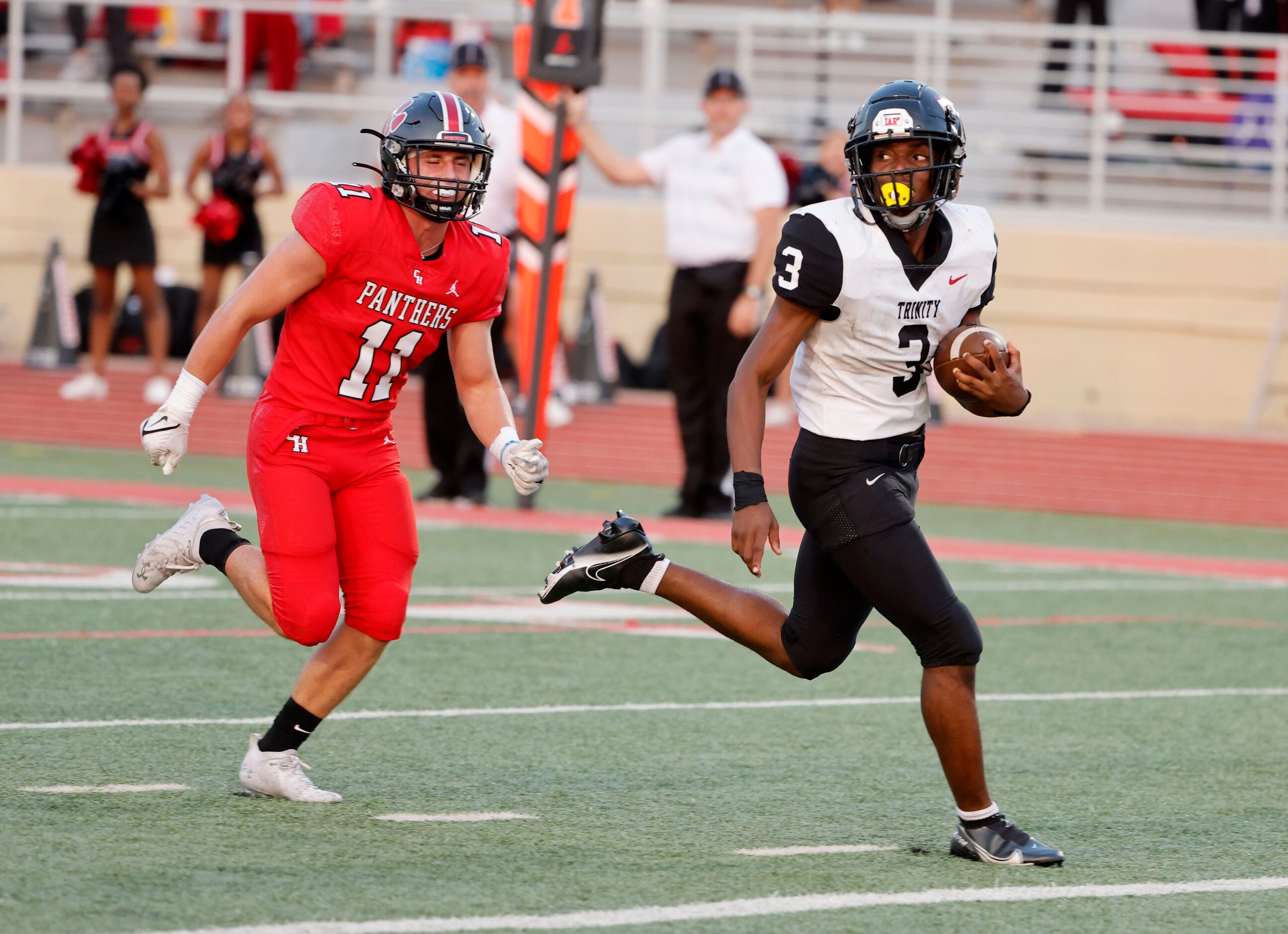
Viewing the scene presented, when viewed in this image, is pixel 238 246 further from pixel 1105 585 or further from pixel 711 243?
pixel 1105 585

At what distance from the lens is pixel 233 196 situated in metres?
14.9

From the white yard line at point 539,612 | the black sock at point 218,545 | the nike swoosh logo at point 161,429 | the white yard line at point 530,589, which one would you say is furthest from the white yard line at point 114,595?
the nike swoosh logo at point 161,429

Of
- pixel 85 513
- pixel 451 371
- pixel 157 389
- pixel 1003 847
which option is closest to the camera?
pixel 1003 847

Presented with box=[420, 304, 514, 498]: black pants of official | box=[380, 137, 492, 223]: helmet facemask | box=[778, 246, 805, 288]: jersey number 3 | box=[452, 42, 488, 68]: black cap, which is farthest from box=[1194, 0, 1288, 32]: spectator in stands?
box=[380, 137, 492, 223]: helmet facemask

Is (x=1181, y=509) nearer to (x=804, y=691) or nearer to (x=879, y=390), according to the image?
(x=804, y=691)

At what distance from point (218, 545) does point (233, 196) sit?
995cm

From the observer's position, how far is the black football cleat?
5293mm

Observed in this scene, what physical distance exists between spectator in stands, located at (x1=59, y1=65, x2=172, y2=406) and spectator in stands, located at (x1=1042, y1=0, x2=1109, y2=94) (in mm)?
7874

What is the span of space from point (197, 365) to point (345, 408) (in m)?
0.39

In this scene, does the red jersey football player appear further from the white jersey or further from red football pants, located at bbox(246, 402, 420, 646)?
the white jersey

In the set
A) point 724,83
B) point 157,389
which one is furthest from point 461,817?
point 157,389

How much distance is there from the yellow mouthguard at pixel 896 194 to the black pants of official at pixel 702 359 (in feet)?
20.4

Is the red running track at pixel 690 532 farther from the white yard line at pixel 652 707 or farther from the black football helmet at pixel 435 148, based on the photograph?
the black football helmet at pixel 435 148

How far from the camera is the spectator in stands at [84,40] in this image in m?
18.4
